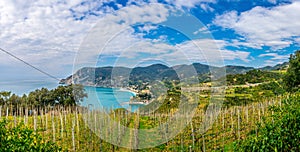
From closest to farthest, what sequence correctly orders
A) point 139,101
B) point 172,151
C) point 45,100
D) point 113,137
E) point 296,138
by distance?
point 296,138 → point 139,101 → point 172,151 → point 113,137 → point 45,100

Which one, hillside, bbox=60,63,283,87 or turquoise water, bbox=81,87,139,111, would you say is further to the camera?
hillside, bbox=60,63,283,87

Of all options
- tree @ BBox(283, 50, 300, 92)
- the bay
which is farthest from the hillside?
tree @ BBox(283, 50, 300, 92)

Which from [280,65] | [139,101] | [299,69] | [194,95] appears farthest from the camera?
[280,65]

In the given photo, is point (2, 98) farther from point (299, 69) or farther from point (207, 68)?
point (299, 69)

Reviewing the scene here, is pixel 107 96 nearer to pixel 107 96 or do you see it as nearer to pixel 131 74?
pixel 107 96

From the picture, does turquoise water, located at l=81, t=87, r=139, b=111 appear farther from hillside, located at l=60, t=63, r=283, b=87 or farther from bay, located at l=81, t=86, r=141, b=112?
hillside, located at l=60, t=63, r=283, b=87

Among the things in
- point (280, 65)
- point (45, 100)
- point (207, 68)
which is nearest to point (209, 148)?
point (207, 68)

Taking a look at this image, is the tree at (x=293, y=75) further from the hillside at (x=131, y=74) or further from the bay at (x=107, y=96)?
the bay at (x=107, y=96)

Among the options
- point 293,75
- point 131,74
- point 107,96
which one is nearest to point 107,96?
point 107,96
